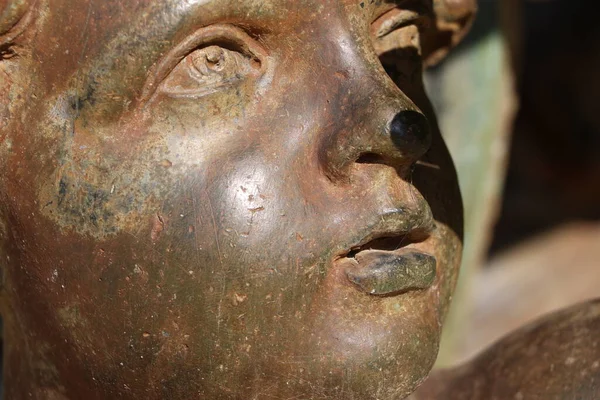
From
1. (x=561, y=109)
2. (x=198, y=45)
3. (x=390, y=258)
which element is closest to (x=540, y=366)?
(x=390, y=258)

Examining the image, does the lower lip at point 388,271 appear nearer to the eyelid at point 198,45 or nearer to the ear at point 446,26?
the eyelid at point 198,45

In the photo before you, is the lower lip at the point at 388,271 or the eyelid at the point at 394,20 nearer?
the lower lip at the point at 388,271

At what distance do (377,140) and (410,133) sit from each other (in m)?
0.05

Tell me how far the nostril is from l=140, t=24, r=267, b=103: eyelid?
23 cm

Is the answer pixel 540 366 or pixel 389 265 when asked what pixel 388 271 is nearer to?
pixel 389 265

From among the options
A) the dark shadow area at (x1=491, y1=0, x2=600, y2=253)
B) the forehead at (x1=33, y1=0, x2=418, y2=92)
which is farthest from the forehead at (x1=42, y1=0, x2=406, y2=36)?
the dark shadow area at (x1=491, y1=0, x2=600, y2=253)

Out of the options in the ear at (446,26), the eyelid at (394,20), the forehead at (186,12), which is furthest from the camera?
the ear at (446,26)

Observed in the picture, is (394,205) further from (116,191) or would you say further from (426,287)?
(116,191)

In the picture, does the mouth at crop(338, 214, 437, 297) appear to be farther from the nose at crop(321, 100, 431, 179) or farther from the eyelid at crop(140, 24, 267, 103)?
the eyelid at crop(140, 24, 267, 103)

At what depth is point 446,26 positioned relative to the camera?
1779 millimetres

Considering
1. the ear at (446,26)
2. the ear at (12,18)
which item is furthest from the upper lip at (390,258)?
the ear at (12,18)

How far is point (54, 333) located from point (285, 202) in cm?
42

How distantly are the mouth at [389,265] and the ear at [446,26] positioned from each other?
1.40 feet

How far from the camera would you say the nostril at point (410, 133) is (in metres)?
1.44
